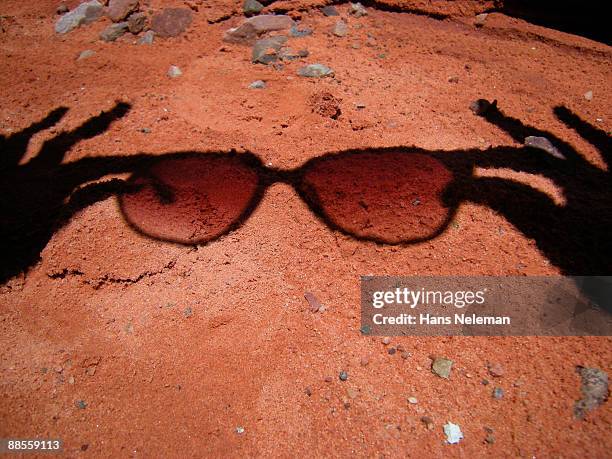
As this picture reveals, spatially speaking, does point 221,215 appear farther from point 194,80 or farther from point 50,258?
point 194,80

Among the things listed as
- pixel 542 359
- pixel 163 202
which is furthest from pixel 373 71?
pixel 542 359

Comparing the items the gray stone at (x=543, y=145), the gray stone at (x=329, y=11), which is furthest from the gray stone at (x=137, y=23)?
the gray stone at (x=543, y=145)

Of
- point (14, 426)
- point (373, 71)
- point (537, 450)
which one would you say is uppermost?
point (373, 71)

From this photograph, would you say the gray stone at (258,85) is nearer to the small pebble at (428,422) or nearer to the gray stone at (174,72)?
the gray stone at (174,72)

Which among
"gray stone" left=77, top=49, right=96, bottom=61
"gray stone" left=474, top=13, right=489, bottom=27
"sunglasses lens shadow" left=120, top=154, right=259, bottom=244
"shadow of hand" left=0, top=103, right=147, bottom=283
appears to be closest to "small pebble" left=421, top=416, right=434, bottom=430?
"sunglasses lens shadow" left=120, top=154, right=259, bottom=244

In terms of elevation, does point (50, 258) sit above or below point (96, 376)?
above

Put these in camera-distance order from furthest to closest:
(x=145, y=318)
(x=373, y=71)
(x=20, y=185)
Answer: (x=373, y=71), (x=20, y=185), (x=145, y=318)
